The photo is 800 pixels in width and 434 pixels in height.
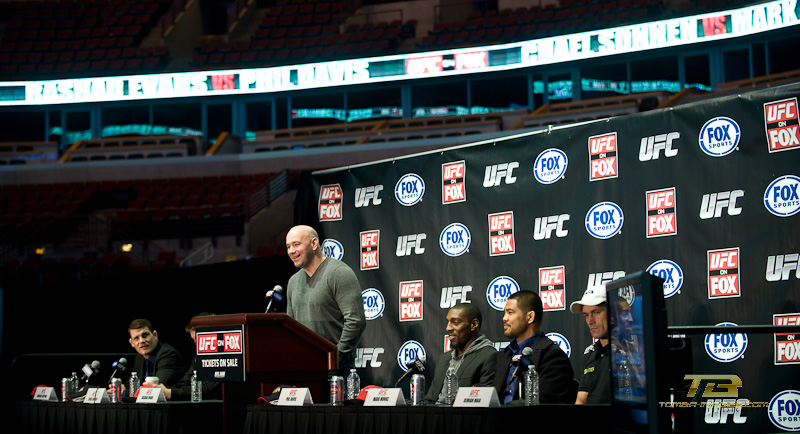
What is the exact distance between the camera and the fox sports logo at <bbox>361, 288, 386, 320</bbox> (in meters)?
7.90

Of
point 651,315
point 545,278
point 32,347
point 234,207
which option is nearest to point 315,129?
point 234,207

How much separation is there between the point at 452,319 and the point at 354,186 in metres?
2.95

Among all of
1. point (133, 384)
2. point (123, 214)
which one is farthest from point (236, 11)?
point (133, 384)

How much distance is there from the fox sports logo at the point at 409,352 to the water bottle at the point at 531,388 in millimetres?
3098

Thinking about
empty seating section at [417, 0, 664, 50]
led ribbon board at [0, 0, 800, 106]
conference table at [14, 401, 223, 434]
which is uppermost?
empty seating section at [417, 0, 664, 50]

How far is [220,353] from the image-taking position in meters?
5.09

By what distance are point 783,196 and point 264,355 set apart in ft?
10.5

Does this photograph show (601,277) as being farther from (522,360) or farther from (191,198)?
(191,198)

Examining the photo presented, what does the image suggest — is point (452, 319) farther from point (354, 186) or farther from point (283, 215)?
point (283, 215)

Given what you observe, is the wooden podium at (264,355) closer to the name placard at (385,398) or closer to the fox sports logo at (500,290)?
the name placard at (385,398)

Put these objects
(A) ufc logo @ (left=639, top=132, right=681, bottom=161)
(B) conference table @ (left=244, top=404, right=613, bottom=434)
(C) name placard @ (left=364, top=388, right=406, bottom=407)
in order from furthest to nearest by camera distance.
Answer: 1. (A) ufc logo @ (left=639, top=132, right=681, bottom=161)
2. (C) name placard @ (left=364, top=388, right=406, bottom=407)
3. (B) conference table @ (left=244, top=404, right=613, bottom=434)

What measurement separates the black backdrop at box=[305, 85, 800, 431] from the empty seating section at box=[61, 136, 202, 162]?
16.8 m

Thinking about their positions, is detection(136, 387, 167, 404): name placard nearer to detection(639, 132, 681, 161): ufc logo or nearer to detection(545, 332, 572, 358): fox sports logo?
detection(545, 332, 572, 358): fox sports logo

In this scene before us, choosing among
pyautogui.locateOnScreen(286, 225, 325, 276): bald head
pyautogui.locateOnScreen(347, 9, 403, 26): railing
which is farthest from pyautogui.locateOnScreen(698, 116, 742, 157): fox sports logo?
pyautogui.locateOnScreen(347, 9, 403, 26): railing
